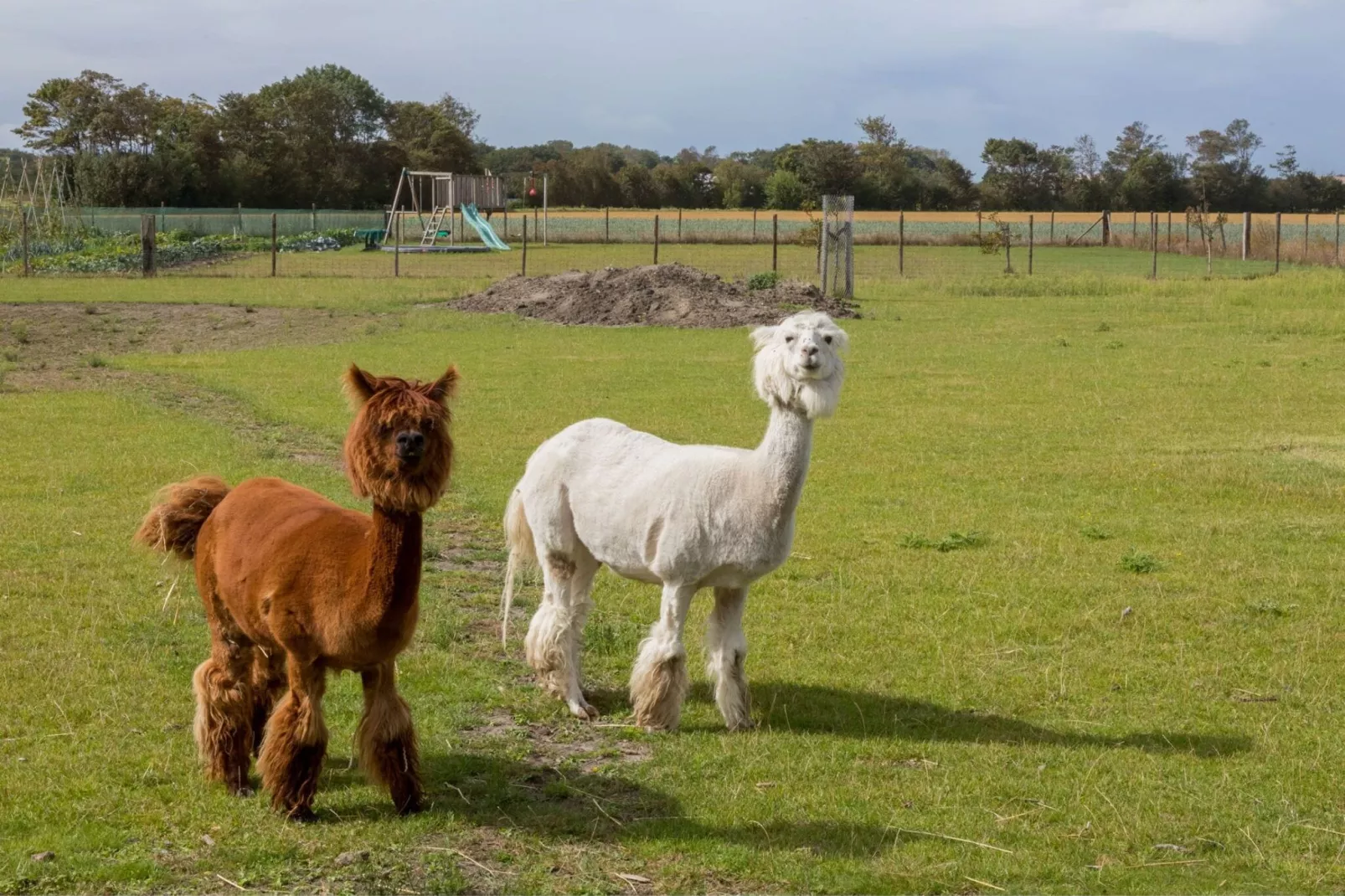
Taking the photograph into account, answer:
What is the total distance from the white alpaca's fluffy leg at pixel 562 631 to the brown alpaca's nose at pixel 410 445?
7.91ft

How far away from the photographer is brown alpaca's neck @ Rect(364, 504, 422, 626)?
5.26 m

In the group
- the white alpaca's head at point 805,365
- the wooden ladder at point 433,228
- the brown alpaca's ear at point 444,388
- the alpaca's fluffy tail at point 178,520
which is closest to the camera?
the brown alpaca's ear at point 444,388

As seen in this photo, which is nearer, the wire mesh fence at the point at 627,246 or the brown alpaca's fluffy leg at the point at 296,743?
the brown alpaca's fluffy leg at the point at 296,743

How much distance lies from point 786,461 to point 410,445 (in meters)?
2.26

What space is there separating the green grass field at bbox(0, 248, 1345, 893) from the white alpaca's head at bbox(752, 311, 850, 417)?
1701 mm

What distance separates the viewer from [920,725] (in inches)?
278

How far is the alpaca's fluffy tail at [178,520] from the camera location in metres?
6.30

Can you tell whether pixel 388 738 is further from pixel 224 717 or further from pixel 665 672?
pixel 665 672

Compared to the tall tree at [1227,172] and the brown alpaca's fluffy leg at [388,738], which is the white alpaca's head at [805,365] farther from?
the tall tree at [1227,172]

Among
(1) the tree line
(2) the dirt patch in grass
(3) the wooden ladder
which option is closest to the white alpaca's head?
(2) the dirt patch in grass

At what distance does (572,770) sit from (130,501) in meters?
7.06

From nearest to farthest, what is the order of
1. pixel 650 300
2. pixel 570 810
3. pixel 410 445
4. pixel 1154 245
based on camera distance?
pixel 410 445 < pixel 570 810 < pixel 650 300 < pixel 1154 245

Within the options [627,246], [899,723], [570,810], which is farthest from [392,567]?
[627,246]

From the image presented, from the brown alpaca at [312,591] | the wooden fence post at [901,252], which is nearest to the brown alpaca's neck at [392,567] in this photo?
the brown alpaca at [312,591]
